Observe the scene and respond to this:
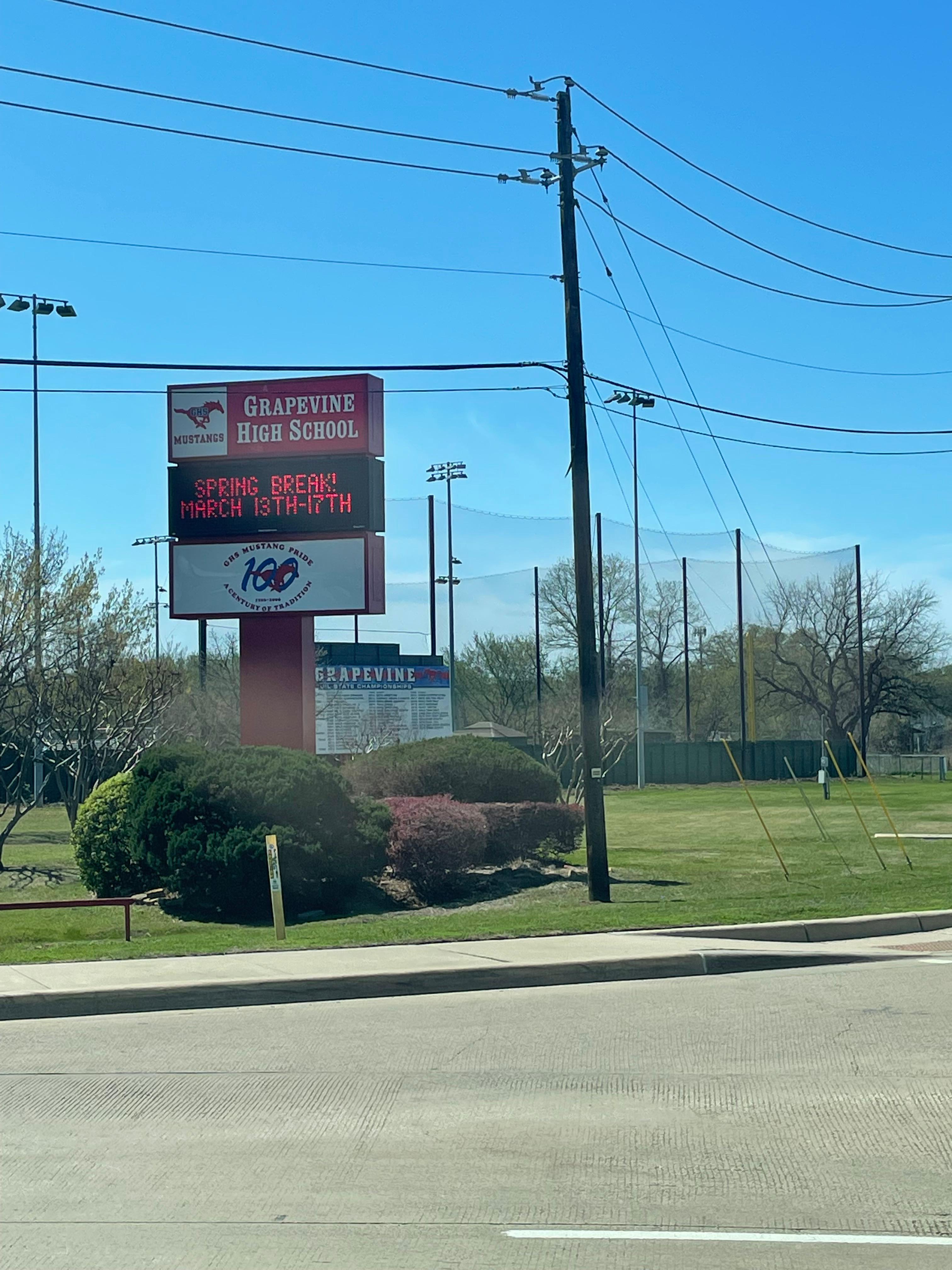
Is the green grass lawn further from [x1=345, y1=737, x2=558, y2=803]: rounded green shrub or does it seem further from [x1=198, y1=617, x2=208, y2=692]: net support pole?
[x1=198, y1=617, x2=208, y2=692]: net support pole

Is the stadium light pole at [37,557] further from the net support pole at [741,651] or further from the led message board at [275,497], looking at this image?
the net support pole at [741,651]

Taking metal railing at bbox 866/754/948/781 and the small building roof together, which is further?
metal railing at bbox 866/754/948/781

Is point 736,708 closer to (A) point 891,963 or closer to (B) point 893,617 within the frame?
(B) point 893,617

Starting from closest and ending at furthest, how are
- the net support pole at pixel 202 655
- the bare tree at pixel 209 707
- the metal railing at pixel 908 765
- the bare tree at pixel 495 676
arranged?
the bare tree at pixel 209 707 < the net support pole at pixel 202 655 < the metal railing at pixel 908 765 < the bare tree at pixel 495 676

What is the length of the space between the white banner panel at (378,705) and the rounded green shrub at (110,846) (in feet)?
93.6

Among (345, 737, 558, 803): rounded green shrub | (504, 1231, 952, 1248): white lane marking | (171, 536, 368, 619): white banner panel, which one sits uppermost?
(171, 536, 368, 619): white banner panel

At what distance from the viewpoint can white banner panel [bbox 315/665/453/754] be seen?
5172 centimetres

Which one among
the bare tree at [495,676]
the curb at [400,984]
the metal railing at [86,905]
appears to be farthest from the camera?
the bare tree at [495,676]

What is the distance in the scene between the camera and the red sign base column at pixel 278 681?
24.5 m

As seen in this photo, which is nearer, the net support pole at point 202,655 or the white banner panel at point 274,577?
the white banner panel at point 274,577

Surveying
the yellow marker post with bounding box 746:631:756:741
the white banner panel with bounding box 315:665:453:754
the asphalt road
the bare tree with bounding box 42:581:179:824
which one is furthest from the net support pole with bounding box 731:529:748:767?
the asphalt road

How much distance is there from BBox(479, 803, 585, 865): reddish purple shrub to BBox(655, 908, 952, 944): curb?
819 cm

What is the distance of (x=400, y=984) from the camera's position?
39.1 ft

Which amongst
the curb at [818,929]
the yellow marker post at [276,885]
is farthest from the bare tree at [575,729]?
the yellow marker post at [276,885]
